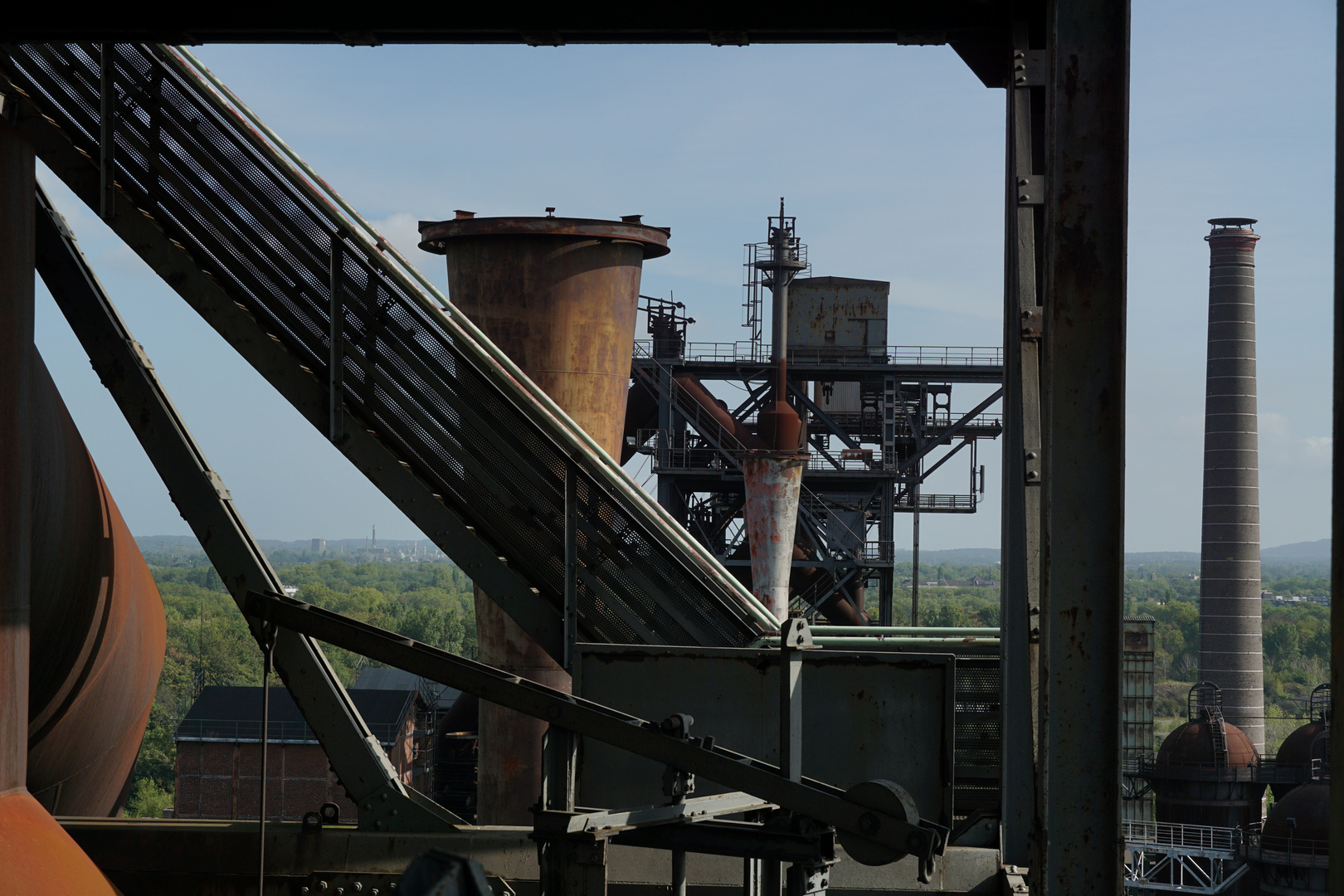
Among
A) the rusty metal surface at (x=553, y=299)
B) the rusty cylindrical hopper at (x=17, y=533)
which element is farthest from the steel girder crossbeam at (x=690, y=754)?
the rusty metal surface at (x=553, y=299)

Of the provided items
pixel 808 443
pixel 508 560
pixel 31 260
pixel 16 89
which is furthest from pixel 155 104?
pixel 808 443

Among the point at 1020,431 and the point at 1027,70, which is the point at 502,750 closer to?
the point at 1020,431

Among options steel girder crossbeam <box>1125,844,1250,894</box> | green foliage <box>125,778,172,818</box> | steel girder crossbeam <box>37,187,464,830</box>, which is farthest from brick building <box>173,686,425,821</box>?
steel girder crossbeam <box>37,187,464,830</box>

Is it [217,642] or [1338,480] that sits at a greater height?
[1338,480]

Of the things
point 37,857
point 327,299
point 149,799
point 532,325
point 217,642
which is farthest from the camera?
point 217,642

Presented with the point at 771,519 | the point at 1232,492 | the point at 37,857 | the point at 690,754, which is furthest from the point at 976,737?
the point at 1232,492

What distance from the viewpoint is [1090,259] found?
3713 millimetres

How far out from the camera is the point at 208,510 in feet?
20.8

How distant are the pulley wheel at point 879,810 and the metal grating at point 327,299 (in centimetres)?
270

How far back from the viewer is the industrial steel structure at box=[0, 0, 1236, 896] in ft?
12.1

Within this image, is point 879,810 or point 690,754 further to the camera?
point 690,754

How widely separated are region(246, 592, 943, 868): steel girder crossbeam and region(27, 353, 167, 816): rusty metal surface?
226 centimetres

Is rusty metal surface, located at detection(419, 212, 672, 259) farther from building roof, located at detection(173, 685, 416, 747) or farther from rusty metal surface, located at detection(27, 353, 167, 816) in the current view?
building roof, located at detection(173, 685, 416, 747)

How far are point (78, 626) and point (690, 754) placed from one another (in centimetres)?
395
